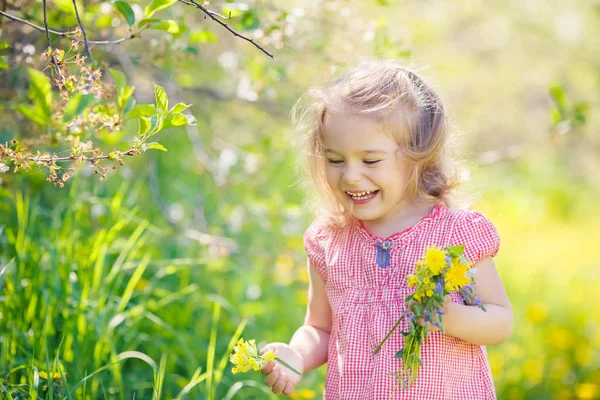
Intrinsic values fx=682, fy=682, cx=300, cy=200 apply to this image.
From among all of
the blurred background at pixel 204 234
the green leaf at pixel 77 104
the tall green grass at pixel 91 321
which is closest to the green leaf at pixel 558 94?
the blurred background at pixel 204 234

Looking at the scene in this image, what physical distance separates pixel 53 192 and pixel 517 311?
250cm

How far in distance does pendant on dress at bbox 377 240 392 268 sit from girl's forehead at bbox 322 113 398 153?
0.23 m

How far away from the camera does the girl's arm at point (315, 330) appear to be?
1813 mm

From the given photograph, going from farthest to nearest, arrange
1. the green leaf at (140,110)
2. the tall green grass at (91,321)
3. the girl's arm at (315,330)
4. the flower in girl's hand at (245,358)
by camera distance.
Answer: the tall green grass at (91,321), the girl's arm at (315,330), the flower in girl's hand at (245,358), the green leaf at (140,110)

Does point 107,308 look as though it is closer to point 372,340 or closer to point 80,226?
point 80,226

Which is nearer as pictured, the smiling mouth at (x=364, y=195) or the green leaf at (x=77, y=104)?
the green leaf at (x=77, y=104)

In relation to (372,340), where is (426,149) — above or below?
above

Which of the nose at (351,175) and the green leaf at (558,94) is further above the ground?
the green leaf at (558,94)

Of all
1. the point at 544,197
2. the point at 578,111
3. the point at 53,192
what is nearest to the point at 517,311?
the point at 578,111

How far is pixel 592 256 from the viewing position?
4.95 metres

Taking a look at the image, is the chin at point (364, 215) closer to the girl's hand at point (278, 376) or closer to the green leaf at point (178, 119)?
the girl's hand at point (278, 376)

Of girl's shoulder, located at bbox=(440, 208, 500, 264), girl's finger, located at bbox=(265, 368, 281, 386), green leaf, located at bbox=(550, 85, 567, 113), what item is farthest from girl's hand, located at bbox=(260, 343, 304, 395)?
green leaf, located at bbox=(550, 85, 567, 113)

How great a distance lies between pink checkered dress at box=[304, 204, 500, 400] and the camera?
1597 millimetres

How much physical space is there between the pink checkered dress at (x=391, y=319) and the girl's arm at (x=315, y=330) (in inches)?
3.1
